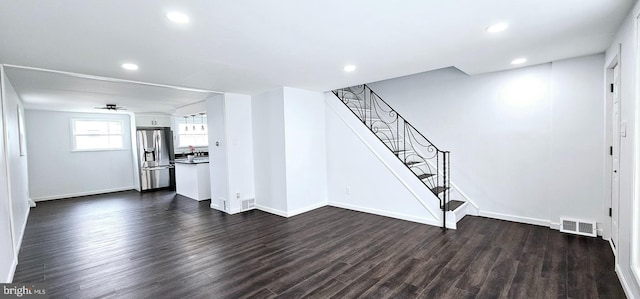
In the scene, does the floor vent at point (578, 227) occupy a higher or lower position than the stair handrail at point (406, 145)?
lower

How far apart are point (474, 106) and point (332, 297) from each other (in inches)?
153

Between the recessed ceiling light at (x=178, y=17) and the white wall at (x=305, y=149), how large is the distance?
2.75m

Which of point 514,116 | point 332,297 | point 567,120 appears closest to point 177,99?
point 332,297

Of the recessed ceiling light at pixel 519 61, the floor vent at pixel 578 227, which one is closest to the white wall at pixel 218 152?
the recessed ceiling light at pixel 519 61

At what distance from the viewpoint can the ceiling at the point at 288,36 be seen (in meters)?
2.02

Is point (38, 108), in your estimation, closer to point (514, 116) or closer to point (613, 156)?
point (514, 116)

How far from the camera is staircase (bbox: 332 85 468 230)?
450cm

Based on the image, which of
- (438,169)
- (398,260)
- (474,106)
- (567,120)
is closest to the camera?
(398,260)

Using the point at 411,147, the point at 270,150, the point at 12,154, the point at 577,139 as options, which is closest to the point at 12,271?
the point at 12,154

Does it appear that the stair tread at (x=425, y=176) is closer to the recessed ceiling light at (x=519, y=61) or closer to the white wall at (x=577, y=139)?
the white wall at (x=577, y=139)

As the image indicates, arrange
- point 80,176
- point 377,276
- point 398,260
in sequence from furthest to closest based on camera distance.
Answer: point 80,176, point 398,260, point 377,276

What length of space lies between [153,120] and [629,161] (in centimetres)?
969

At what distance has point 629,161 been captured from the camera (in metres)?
2.26

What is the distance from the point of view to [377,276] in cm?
275
